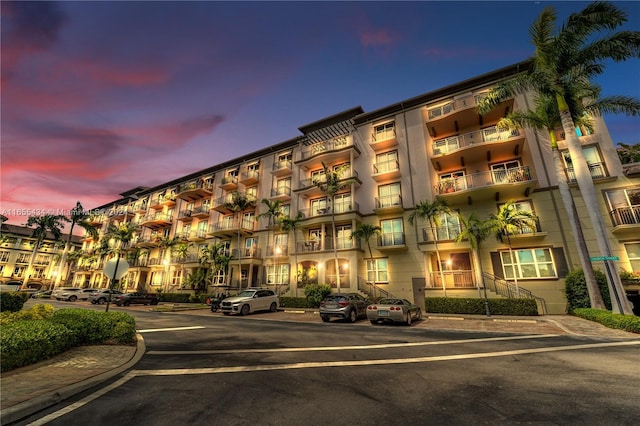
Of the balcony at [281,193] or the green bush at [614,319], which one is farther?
the balcony at [281,193]

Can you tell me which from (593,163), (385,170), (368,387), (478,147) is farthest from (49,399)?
(593,163)

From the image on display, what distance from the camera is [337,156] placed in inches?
1056

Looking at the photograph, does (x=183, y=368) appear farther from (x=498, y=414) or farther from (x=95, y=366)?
(x=498, y=414)

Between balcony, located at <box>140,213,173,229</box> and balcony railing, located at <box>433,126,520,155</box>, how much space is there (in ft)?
121

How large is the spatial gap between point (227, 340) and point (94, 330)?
397cm

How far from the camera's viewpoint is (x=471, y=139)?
68.6 feet

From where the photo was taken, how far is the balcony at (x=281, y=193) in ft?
95.9

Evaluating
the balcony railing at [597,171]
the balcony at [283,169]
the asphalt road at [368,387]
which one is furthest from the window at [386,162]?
the asphalt road at [368,387]

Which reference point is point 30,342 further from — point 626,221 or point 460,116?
point 626,221

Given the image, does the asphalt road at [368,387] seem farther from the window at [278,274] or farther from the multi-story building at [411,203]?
the window at [278,274]

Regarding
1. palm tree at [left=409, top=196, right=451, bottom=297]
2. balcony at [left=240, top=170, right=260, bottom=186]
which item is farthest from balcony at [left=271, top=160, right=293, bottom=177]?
palm tree at [left=409, top=196, right=451, bottom=297]

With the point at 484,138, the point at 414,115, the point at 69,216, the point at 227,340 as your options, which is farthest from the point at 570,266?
the point at 69,216

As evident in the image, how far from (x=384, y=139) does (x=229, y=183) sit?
65.1 ft

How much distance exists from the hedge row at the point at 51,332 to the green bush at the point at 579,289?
74.0 feet
